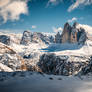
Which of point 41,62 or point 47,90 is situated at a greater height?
point 47,90

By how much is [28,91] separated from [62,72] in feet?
405

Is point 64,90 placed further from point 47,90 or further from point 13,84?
point 13,84

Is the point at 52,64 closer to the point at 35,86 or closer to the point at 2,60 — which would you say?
the point at 2,60

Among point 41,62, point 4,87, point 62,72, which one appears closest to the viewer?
point 4,87

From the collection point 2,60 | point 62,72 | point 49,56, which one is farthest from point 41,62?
point 2,60

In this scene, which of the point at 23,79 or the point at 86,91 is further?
the point at 23,79

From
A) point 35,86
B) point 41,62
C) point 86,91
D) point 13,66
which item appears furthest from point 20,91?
point 41,62

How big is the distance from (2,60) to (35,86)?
38.7 meters

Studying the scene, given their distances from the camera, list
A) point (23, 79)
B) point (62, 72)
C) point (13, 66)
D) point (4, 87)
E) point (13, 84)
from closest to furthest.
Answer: point (4, 87) → point (13, 84) → point (23, 79) → point (13, 66) → point (62, 72)

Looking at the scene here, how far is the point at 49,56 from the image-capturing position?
19925 cm

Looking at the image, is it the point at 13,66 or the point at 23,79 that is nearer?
the point at 23,79

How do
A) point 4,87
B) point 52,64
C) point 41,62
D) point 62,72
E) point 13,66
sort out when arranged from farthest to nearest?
1. point 41,62
2. point 52,64
3. point 62,72
4. point 13,66
5. point 4,87

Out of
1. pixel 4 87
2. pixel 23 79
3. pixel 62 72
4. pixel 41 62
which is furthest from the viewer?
pixel 41 62

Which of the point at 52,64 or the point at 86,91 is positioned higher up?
the point at 86,91
